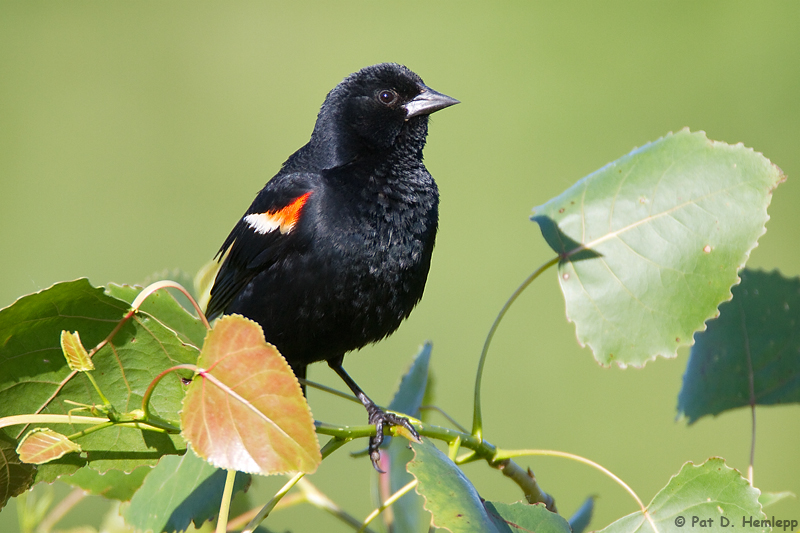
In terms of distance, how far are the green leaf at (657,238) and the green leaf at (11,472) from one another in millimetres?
818

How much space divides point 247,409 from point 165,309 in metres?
0.27

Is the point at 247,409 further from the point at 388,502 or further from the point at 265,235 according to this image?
the point at 265,235

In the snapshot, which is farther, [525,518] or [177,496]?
[177,496]

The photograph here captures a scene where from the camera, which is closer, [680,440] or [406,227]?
[406,227]

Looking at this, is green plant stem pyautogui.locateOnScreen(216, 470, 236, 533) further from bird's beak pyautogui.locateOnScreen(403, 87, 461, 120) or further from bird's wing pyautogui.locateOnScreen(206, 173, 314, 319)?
bird's beak pyautogui.locateOnScreen(403, 87, 461, 120)

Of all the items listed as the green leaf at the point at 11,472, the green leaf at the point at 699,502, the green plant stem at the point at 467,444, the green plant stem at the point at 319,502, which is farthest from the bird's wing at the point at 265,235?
the green leaf at the point at 699,502

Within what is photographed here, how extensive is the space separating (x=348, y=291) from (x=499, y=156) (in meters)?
3.78

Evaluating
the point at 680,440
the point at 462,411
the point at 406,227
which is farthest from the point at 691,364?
the point at 680,440

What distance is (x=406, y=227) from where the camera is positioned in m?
1.55

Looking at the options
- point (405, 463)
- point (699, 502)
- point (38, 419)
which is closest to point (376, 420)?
point (405, 463)

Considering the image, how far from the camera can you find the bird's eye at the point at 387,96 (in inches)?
72.7

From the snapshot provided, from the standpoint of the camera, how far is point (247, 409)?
690 millimetres

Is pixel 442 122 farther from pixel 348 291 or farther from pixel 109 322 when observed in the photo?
pixel 109 322

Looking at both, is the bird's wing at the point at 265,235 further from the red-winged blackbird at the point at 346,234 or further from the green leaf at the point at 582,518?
the green leaf at the point at 582,518
